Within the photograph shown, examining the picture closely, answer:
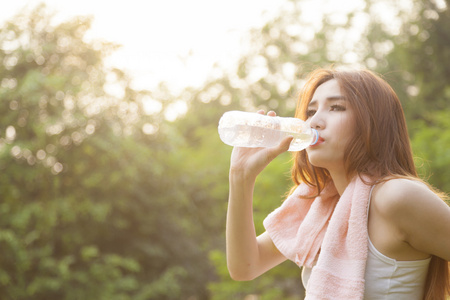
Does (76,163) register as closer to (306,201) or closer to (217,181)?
(217,181)

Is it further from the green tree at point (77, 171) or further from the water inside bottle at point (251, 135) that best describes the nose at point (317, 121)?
the green tree at point (77, 171)

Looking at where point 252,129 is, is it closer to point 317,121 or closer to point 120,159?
point 317,121

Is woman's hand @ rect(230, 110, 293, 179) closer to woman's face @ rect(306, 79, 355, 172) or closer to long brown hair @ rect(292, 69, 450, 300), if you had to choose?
woman's face @ rect(306, 79, 355, 172)

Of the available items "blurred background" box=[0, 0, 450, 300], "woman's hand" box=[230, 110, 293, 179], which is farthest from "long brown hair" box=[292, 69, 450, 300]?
"blurred background" box=[0, 0, 450, 300]

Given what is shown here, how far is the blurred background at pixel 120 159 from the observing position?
30.3 ft

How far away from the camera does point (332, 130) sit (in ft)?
5.67

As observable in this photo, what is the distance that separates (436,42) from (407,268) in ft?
43.7

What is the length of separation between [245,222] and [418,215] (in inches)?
27.6

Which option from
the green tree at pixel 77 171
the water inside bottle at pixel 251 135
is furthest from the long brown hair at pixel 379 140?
the green tree at pixel 77 171

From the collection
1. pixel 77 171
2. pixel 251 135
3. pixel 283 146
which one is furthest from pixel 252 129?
pixel 77 171

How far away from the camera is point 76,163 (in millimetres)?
10203

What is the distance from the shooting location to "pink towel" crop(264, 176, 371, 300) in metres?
1.56

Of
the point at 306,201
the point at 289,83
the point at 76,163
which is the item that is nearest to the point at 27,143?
the point at 76,163

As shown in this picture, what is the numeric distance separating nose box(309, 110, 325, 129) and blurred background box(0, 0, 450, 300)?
5103 mm
